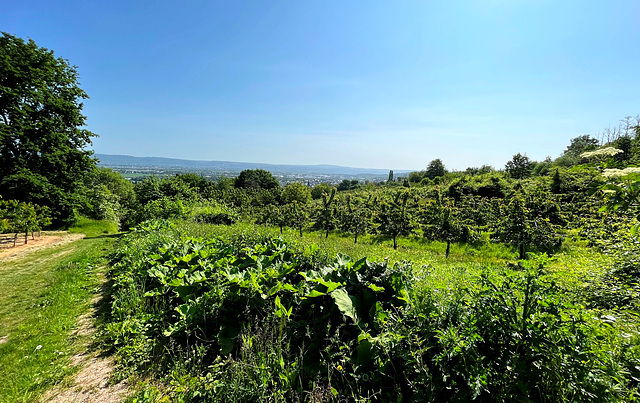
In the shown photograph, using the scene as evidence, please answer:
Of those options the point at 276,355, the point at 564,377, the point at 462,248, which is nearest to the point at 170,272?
the point at 276,355

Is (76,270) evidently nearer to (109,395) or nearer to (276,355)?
(109,395)

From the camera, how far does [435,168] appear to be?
6009cm

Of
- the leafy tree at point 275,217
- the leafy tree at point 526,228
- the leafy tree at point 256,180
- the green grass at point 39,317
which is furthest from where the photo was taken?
the leafy tree at point 256,180

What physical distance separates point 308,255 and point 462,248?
52.0 ft

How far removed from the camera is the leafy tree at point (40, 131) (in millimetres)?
15000

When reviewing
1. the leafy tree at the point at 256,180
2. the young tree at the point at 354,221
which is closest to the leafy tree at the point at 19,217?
the young tree at the point at 354,221

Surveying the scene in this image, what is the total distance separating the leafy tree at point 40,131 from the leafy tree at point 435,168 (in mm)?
58695

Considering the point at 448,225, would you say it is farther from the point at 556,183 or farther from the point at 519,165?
the point at 519,165

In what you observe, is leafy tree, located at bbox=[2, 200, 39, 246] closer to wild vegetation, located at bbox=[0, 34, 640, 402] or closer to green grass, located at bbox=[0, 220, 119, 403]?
green grass, located at bbox=[0, 220, 119, 403]

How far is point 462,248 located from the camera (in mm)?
16656

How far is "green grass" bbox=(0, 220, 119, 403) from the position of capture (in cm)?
313

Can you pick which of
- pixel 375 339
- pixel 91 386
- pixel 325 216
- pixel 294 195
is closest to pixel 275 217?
pixel 325 216

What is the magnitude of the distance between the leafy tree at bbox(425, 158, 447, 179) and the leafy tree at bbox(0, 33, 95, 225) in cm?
5869

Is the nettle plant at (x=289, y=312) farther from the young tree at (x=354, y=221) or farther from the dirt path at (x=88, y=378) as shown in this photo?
the young tree at (x=354, y=221)
